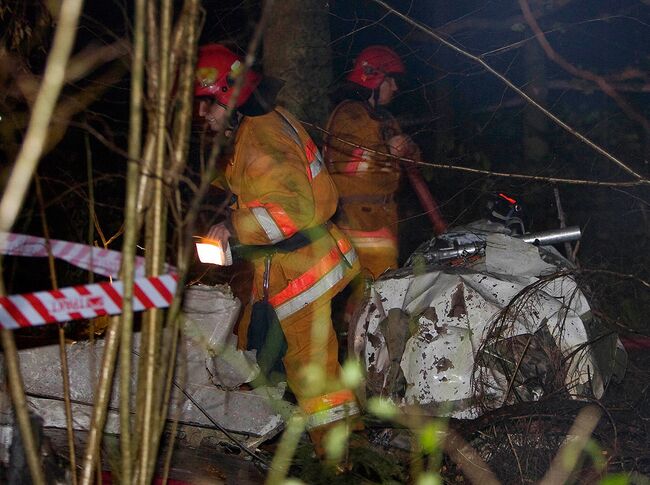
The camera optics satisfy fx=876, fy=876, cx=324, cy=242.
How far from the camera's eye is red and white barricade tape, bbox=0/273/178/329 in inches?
80.8

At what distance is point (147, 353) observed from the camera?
6.64 feet

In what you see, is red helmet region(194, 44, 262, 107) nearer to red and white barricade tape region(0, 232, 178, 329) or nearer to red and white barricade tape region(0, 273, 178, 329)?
red and white barricade tape region(0, 232, 178, 329)

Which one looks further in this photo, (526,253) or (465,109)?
(465,109)

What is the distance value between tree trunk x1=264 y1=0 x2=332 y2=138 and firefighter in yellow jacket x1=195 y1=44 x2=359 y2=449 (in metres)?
1.57

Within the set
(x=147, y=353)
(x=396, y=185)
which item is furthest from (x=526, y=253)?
(x=147, y=353)

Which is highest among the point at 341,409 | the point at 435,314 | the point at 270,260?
the point at 270,260

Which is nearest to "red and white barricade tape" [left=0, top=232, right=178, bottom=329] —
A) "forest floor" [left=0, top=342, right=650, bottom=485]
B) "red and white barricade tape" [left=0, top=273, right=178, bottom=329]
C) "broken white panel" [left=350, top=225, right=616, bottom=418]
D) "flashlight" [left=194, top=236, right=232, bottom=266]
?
"red and white barricade tape" [left=0, top=273, right=178, bottom=329]

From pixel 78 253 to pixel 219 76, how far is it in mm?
1947

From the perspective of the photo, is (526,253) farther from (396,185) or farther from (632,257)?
(632,257)

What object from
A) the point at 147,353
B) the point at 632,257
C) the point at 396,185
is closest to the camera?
the point at 147,353

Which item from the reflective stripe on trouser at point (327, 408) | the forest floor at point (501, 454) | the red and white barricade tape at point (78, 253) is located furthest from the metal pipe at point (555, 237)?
the red and white barricade tape at point (78, 253)

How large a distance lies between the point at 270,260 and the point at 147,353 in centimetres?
221

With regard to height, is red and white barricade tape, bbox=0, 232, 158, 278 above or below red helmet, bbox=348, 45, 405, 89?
below

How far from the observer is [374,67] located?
602 centimetres
